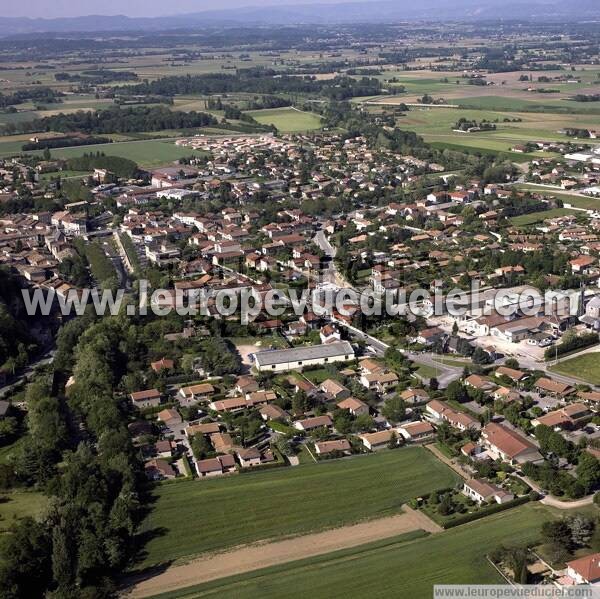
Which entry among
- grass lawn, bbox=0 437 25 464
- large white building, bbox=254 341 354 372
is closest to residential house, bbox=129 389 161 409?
A: grass lawn, bbox=0 437 25 464

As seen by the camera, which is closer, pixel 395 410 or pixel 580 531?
pixel 580 531

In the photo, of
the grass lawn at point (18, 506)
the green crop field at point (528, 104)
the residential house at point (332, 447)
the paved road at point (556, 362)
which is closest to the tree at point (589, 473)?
the paved road at point (556, 362)

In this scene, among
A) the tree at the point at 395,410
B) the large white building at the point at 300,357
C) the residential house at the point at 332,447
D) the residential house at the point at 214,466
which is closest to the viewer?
the residential house at the point at 214,466

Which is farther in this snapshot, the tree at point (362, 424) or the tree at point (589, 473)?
the tree at point (362, 424)

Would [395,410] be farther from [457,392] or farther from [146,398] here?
[146,398]

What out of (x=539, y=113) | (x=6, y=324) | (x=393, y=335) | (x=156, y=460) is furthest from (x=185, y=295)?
(x=539, y=113)

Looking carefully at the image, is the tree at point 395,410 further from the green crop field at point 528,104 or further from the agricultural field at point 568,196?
the green crop field at point 528,104

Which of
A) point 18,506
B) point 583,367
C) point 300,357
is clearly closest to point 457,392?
point 583,367
